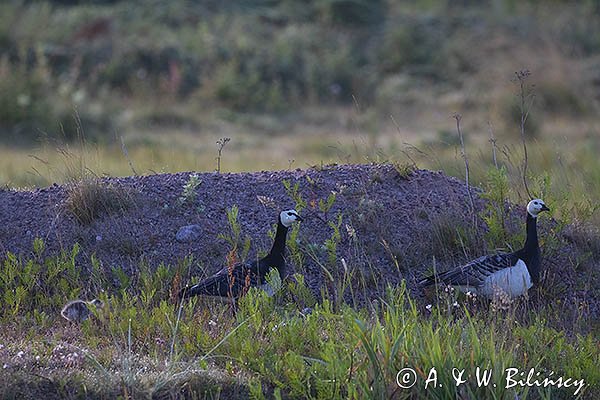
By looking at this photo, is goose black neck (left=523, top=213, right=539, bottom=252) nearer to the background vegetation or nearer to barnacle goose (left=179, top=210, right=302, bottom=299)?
the background vegetation

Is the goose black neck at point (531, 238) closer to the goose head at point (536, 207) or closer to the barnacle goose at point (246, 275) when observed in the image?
the goose head at point (536, 207)

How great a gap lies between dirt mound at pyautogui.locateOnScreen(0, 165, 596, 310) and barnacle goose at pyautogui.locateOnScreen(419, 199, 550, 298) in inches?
23.0

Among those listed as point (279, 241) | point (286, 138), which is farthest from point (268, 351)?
point (286, 138)

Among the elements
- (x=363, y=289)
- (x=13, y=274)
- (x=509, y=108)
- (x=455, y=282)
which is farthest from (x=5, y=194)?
(x=509, y=108)

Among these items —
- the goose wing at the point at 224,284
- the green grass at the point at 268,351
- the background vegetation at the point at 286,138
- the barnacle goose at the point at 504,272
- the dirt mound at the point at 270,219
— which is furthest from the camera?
the dirt mound at the point at 270,219

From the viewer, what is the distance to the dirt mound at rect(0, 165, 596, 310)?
812 centimetres

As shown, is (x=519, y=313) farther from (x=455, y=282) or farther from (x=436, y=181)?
(x=436, y=181)

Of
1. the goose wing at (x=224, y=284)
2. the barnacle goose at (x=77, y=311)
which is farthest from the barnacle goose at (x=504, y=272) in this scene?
the barnacle goose at (x=77, y=311)

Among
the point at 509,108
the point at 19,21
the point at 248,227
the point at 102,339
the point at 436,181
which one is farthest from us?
the point at 19,21

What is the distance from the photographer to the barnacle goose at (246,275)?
7.21 metres

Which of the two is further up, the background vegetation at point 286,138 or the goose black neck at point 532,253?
the goose black neck at point 532,253

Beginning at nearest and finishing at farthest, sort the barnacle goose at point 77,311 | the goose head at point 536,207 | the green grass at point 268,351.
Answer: the green grass at point 268,351
the barnacle goose at point 77,311
the goose head at point 536,207

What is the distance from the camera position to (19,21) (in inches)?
806

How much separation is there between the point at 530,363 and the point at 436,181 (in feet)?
10.4
